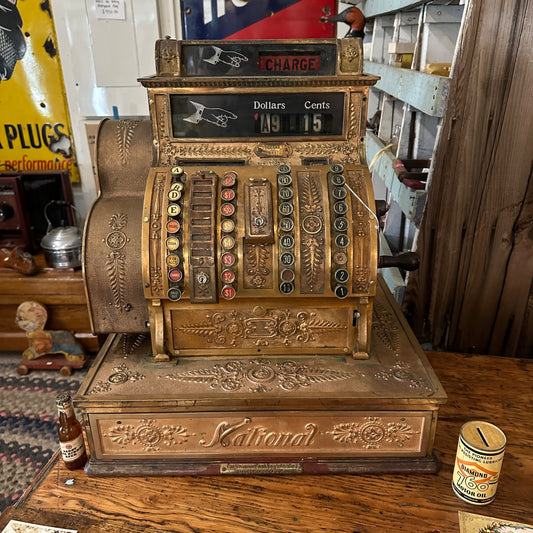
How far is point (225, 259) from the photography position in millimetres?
1242

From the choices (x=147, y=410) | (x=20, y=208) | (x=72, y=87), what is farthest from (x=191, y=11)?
(x=147, y=410)

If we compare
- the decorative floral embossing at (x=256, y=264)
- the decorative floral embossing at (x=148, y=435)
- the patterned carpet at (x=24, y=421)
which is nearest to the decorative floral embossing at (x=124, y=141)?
the decorative floral embossing at (x=256, y=264)

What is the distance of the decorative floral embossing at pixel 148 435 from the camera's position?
1248 millimetres

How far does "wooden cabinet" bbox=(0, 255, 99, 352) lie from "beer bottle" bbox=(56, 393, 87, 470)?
57.2 inches

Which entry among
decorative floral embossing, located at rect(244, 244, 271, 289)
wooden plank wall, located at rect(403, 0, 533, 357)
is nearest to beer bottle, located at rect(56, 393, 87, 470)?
decorative floral embossing, located at rect(244, 244, 271, 289)

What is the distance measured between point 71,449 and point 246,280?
0.67 metres

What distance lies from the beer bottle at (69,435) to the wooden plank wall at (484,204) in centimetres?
136

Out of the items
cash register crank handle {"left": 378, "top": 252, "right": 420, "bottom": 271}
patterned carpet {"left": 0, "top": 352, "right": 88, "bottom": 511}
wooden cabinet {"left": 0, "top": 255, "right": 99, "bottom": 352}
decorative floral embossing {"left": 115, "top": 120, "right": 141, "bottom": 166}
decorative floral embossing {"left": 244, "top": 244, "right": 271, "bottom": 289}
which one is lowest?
patterned carpet {"left": 0, "top": 352, "right": 88, "bottom": 511}

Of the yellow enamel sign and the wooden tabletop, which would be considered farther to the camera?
the yellow enamel sign

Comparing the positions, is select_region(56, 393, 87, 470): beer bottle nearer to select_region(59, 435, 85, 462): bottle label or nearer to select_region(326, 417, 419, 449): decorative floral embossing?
select_region(59, 435, 85, 462): bottle label

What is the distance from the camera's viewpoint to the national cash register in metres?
1.24

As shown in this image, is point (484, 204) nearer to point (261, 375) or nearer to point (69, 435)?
point (261, 375)

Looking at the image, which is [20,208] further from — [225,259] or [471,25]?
[471,25]

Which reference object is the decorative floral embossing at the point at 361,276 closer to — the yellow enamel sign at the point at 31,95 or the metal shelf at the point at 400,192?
the metal shelf at the point at 400,192
